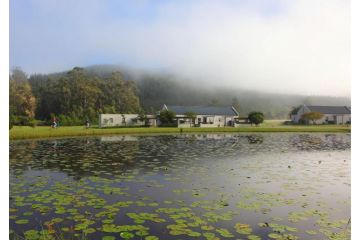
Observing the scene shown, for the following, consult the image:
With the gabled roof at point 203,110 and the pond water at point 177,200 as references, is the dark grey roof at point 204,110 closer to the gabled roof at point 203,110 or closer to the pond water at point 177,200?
the gabled roof at point 203,110

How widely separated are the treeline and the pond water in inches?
1714

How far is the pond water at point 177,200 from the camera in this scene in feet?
19.8

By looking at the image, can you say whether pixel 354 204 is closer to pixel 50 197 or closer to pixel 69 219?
pixel 69 219

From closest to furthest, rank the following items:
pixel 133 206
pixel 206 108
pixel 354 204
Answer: pixel 354 204 < pixel 133 206 < pixel 206 108

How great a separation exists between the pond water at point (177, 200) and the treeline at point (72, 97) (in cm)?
4354

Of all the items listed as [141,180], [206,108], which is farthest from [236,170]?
[206,108]

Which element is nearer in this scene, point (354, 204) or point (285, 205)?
point (354, 204)

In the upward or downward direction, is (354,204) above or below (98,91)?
below

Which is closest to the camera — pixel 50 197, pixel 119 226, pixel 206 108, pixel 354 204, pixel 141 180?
pixel 354 204

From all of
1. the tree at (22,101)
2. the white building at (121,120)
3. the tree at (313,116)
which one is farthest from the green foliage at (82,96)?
the tree at (313,116)

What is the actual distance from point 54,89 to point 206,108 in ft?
107

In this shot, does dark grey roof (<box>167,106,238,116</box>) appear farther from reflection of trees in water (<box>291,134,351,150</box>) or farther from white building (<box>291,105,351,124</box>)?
reflection of trees in water (<box>291,134,351,150</box>)

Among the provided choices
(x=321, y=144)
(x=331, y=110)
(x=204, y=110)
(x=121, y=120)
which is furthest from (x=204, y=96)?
(x=321, y=144)
